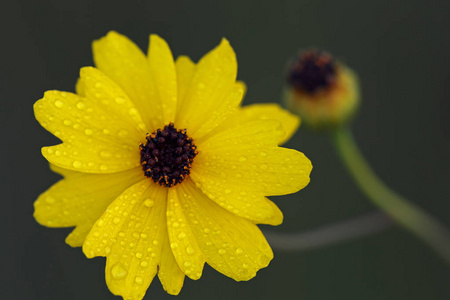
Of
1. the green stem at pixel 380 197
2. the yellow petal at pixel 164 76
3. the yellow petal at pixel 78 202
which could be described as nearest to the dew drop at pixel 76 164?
the yellow petal at pixel 78 202

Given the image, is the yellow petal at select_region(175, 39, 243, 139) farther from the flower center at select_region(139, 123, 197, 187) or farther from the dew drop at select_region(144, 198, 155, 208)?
the dew drop at select_region(144, 198, 155, 208)

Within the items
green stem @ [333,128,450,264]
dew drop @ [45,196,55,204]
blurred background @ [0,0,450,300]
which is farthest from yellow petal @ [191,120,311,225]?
blurred background @ [0,0,450,300]

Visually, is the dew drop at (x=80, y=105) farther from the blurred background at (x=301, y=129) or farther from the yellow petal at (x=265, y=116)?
the blurred background at (x=301, y=129)

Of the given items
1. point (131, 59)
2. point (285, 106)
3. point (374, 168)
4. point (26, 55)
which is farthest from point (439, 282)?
point (26, 55)

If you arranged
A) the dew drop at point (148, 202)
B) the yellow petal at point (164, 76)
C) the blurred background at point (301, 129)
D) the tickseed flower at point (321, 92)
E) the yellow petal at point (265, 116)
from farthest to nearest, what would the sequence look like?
the blurred background at point (301, 129) → the tickseed flower at point (321, 92) → the yellow petal at point (265, 116) → the yellow petal at point (164, 76) → the dew drop at point (148, 202)

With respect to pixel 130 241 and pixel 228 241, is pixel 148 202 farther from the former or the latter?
pixel 228 241

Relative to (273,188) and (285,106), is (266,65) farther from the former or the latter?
(273,188)

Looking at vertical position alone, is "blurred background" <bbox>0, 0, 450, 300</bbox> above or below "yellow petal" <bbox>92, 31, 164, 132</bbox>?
below
